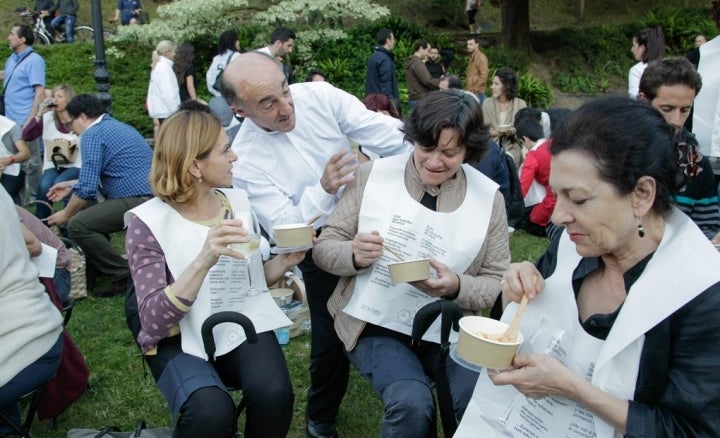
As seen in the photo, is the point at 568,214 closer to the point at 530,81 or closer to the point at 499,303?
the point at 499,303

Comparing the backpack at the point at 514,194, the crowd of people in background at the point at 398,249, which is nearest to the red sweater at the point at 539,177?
the backpack at the point at 514,194

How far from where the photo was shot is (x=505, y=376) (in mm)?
2035

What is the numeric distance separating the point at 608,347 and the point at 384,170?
1.35 m

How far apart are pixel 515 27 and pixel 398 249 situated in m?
16.7

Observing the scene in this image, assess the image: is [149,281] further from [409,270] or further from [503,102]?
[503,102]

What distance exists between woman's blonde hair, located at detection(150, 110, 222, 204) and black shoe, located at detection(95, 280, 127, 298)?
11.6 ft

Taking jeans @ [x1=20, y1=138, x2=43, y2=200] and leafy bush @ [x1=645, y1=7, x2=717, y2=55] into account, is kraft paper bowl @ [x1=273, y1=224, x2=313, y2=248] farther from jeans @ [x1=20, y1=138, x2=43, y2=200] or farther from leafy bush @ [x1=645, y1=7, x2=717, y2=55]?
leafy bush @ [x1=645, y1=7, x2=717, y2=55]

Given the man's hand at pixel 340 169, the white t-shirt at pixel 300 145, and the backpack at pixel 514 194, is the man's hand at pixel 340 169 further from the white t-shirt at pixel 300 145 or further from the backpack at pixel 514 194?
the backpack at pixel 514 194

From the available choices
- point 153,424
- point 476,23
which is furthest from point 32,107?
point 476,23

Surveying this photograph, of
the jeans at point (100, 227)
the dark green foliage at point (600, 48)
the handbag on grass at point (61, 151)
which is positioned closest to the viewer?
the jeans at point (100, 227)

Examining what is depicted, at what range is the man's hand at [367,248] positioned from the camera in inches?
110

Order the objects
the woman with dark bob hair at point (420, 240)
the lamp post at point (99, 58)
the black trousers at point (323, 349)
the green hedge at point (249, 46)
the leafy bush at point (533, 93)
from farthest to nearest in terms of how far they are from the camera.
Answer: the leafy bush at point (533, 93), the green hedge at point (249, 46), the lamp post at point (99, 58), the black trousers at point (323, 349), the woman with dark bob hair at point (420, 240)

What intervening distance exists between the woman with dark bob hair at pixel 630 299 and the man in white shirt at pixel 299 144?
4.91ft

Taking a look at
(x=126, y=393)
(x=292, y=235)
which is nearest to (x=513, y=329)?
(x=292, y=235)
